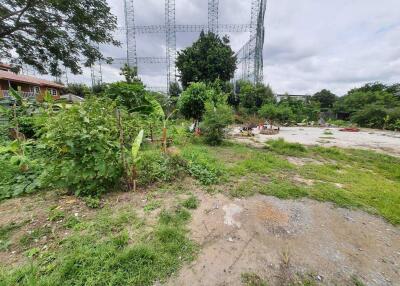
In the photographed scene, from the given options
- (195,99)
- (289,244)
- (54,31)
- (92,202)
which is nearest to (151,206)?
(92,202)

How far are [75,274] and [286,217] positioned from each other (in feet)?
7.99

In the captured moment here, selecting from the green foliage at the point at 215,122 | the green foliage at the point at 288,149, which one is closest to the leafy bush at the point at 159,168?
the green foliage at the point at 215,122

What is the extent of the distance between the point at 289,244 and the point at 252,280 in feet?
2.26

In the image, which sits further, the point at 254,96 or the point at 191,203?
the point at 254,96

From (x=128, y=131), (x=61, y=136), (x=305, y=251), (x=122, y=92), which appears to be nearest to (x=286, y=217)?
(x=305, y=251)

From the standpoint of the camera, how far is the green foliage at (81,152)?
101 inches

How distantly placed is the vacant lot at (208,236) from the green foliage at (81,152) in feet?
0.85

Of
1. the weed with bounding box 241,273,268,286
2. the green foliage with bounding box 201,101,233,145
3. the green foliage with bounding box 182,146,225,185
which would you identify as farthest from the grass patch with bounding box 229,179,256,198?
the green foliage with bounding box 201,101,233,145

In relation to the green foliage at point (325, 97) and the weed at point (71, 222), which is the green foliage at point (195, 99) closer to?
A: the weed at point (71, 222)

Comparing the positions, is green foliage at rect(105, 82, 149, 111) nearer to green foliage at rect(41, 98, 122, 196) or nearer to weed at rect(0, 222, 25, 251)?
green foliage at rect(41, 98, 122, 196)

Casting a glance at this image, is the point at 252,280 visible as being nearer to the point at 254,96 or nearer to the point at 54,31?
the point at 54,31

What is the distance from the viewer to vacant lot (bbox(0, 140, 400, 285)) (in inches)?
63.9

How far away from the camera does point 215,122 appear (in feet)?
23.9

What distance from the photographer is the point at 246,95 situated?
66.3 feet
